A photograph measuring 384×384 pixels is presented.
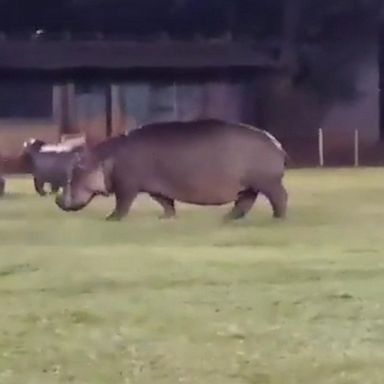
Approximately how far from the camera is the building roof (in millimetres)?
24531

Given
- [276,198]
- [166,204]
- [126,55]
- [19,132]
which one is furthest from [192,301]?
[19,132]

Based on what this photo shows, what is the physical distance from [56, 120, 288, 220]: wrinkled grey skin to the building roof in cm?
1354

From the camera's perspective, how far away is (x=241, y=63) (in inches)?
1022

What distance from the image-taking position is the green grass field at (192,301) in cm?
461

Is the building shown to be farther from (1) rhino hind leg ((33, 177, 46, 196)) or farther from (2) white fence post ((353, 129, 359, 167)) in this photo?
(1) rhino hind leg ((33, 177, 46, 196))

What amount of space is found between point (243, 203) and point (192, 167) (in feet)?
1.65

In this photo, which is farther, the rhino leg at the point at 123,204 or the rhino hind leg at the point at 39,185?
the rhino hind leg at the point at 39,185

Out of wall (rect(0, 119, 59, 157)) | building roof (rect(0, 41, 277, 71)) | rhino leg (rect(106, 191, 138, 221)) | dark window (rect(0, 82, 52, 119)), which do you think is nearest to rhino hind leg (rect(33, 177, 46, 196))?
rhino leg (rect(106, 191, 138, 221))

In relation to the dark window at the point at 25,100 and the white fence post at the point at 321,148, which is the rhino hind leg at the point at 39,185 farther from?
the dark window at the point at 25,100

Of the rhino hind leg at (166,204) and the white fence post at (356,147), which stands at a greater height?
the rhino hind leg at (166,204)

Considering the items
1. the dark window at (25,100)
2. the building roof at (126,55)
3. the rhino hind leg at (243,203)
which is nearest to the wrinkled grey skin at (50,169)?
the rhino hind leg at (243,203)

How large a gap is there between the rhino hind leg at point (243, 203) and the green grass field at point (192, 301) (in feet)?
1.51

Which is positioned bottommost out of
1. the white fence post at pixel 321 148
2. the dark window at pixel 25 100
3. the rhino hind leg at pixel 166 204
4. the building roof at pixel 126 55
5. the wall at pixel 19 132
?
the white fence post at pixel 321 148

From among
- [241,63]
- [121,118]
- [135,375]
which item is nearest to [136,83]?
[121,118]
